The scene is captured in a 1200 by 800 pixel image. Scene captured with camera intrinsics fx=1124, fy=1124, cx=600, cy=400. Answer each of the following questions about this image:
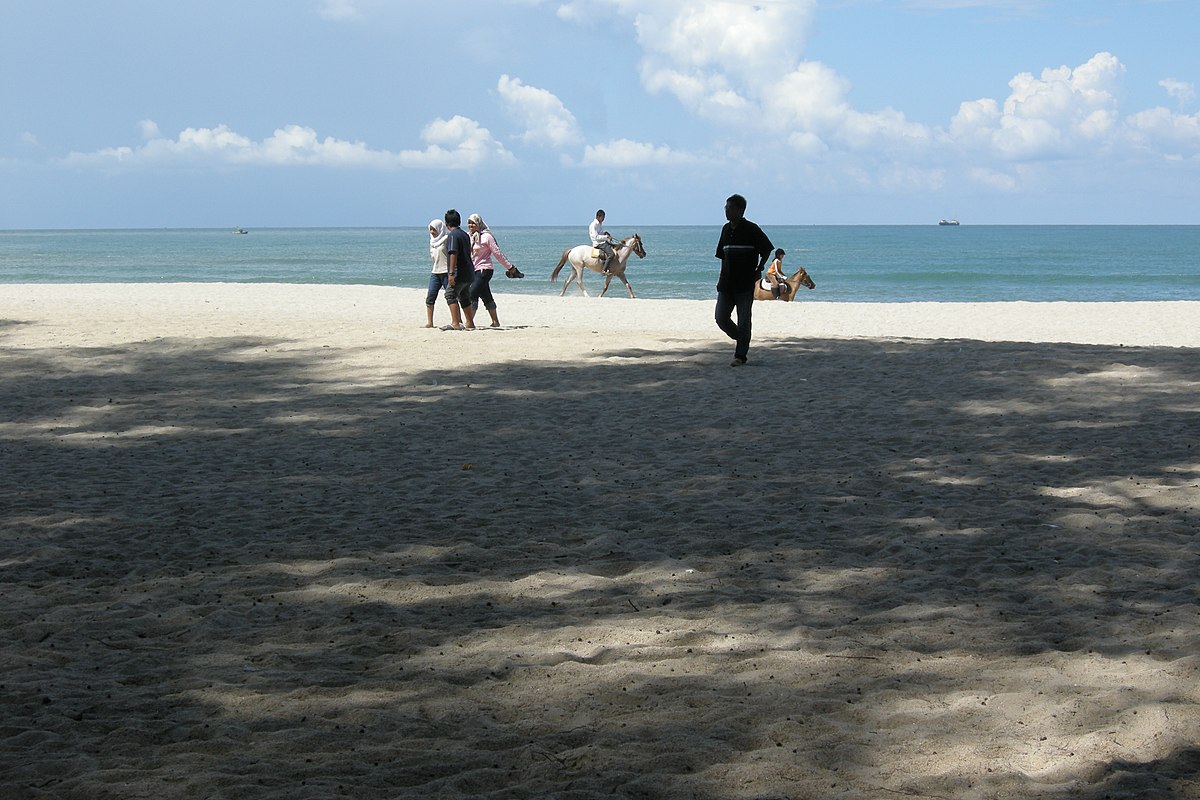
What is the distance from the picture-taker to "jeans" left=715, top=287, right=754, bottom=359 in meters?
12.3

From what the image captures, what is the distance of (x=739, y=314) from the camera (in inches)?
498

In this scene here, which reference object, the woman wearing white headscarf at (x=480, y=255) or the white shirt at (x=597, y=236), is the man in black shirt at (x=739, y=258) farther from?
the white shirt at (x=597, y=236)

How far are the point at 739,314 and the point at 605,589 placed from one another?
7.78 meters

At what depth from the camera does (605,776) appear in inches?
134

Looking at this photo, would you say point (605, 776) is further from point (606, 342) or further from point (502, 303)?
point (502, 303)

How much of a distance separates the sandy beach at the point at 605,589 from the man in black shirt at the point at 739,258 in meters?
1.12

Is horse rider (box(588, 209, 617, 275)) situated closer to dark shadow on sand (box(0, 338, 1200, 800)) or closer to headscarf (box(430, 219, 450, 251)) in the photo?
headscarf (box(430, 219, 450, 251))

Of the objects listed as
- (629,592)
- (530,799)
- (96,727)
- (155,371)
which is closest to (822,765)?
(530,799)

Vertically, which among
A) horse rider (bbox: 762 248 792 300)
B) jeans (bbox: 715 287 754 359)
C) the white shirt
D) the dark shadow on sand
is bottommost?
the dark shadow on sand

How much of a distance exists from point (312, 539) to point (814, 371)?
7.59 meters

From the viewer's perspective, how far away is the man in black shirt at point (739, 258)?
39.1ft

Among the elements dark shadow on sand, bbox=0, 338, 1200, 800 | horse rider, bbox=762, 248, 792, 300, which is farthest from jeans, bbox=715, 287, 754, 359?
horse rider, bbox=762, 248, 792, 300

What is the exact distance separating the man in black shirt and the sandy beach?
112cm

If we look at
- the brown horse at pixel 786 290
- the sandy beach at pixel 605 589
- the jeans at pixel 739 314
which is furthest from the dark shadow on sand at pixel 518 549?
the brown horse at pixel 786 290
